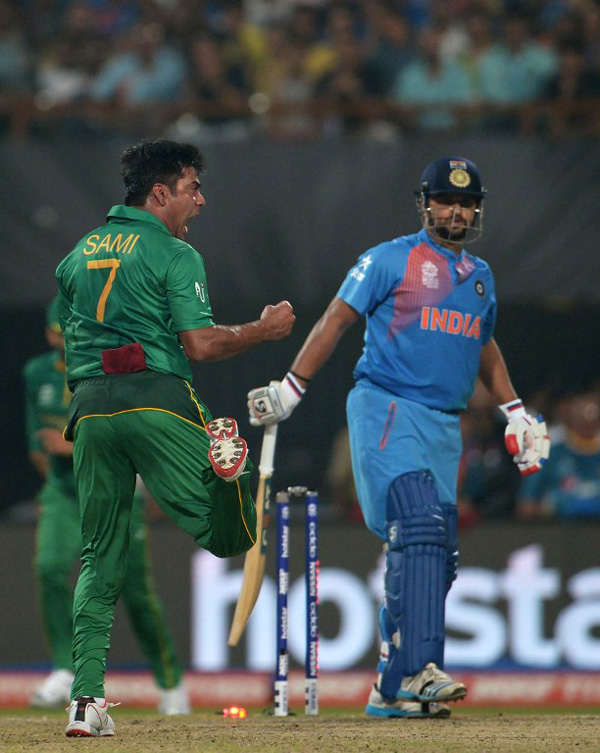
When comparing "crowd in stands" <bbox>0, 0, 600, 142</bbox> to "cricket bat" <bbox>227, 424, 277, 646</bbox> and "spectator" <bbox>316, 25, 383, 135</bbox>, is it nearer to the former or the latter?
"spectator" <bbox>316, 25, 383, 135</bbox>

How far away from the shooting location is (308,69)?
1159 centimetres

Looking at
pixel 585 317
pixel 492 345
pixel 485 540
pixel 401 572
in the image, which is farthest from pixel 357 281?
pixel 585 317

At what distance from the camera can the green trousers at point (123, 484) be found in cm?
487

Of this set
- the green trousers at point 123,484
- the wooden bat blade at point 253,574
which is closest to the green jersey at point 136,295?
the green trousers at point 123,484

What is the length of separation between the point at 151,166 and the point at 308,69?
667 centimetres

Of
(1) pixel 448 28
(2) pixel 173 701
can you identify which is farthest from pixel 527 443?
(1) pixel 448 28

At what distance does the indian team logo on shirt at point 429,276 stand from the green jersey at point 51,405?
246 cm

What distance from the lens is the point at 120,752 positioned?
4.30 meters

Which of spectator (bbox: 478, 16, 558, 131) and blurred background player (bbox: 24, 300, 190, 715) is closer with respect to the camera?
blurred background player (bbox: 24, 300, 190, 715)

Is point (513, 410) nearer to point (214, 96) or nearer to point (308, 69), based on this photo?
point (214, 96)

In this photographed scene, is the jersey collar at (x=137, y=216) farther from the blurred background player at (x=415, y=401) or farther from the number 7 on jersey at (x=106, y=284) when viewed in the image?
the blurred background player at (x=415, y=401)

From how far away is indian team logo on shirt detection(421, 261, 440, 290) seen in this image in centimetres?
597

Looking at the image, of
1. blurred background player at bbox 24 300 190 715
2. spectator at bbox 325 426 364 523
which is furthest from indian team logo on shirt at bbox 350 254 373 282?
spectator at bbox 325 426 364 523

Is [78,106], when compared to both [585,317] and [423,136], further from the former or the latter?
[585,317]
